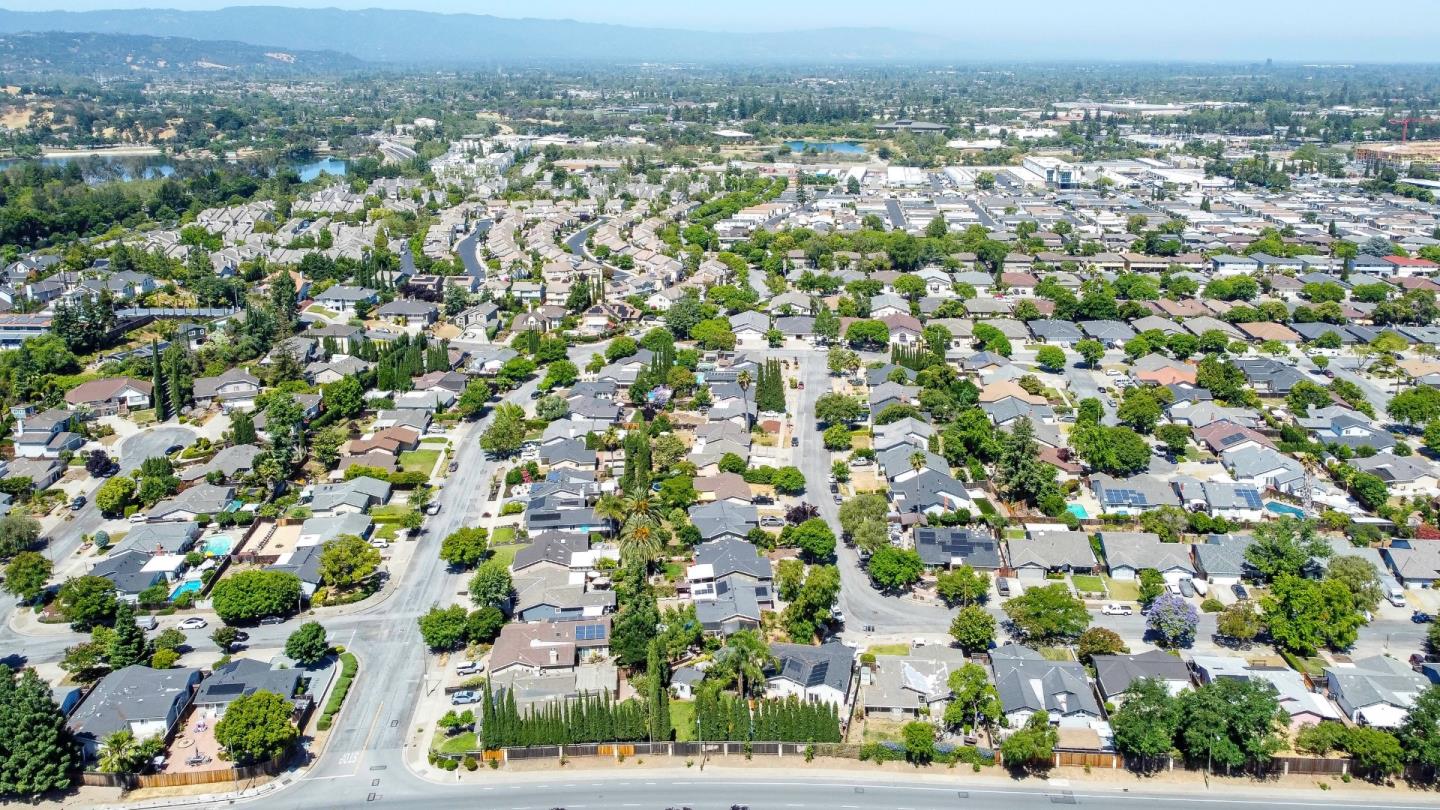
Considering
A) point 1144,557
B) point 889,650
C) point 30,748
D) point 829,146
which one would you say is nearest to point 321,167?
point 829,146

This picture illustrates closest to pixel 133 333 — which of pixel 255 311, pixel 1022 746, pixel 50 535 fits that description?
pixel 255 311

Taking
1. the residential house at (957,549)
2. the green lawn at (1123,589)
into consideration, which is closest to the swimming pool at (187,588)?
the residential house at (957,549)

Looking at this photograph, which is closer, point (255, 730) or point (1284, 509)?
point (255, 730)

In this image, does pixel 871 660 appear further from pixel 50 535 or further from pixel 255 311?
pixel 255 311

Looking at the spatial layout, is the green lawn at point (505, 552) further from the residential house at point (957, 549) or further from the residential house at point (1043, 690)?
the residential house at point (1043, 690)

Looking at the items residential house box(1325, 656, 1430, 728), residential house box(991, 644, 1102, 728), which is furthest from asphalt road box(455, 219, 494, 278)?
residential house box(1325, 656, 1430, 728)

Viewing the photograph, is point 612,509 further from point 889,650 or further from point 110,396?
point 110,396
